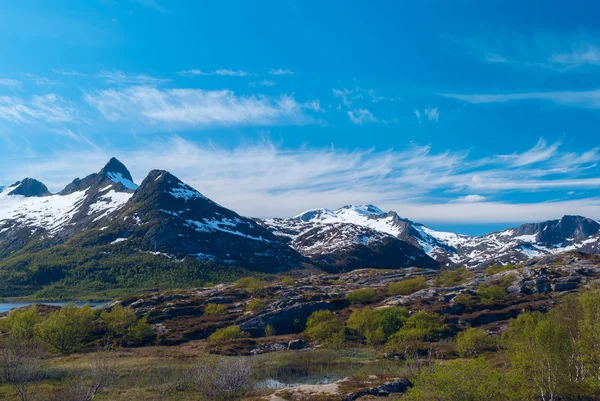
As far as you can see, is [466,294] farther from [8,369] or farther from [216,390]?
[8,369]

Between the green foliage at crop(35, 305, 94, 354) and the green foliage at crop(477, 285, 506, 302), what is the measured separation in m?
109

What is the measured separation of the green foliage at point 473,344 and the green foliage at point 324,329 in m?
25.7

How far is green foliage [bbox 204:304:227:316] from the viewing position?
119m

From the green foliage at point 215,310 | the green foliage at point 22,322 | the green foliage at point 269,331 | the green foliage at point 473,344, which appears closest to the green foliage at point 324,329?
the green foliage at point 269,331

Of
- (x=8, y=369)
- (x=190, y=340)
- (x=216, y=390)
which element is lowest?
(x=190, y=340)

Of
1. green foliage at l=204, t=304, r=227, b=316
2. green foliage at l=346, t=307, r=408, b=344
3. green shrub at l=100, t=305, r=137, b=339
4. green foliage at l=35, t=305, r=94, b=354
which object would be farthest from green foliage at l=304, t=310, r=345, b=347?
green foliage at l=35, t=305, r=94, b=354

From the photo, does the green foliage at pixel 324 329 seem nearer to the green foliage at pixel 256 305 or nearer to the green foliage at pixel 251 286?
the green foliage at pixel 256 305

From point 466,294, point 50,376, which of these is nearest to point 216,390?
point 50,376

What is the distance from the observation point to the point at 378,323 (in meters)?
94.8

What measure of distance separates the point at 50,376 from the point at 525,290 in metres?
129

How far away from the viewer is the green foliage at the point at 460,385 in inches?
1187

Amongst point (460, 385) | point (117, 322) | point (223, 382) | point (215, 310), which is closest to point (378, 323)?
point (215, 310)

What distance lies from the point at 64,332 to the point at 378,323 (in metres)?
69.7

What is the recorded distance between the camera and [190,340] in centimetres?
9675
